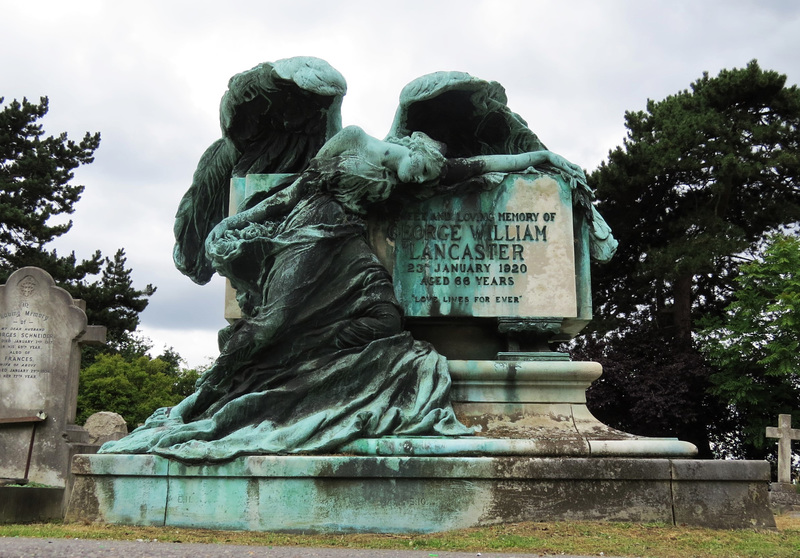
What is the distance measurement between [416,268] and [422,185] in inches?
26.3

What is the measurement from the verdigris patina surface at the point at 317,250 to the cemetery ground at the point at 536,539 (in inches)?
24.2

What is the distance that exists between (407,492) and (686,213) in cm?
2294

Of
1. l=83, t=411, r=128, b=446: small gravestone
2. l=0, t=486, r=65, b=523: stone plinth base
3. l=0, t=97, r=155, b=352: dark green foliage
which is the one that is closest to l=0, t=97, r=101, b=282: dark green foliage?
l=0, t=97, r=155, b=352: dark green foliage

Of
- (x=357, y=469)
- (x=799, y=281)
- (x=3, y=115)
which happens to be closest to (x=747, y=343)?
(x=799, y=281)

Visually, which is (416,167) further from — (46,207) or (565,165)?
(46,207)

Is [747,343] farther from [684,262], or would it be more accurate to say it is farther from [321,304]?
[321,304]

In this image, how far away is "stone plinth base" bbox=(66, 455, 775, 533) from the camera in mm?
4695

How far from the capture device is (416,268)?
6113mm

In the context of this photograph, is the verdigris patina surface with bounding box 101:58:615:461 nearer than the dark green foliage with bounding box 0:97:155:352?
Yes

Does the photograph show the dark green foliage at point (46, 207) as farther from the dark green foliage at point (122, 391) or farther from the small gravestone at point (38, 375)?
the small gravestone at point (38, 375)

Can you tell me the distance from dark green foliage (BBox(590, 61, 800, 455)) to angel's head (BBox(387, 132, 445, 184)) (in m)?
18.6

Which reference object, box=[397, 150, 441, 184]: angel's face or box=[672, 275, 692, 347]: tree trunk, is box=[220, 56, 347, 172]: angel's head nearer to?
box=[397, 150, 441, 184]: angel's face

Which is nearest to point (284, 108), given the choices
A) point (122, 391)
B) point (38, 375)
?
point (38, 375)

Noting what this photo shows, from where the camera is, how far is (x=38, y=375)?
37.5ft
